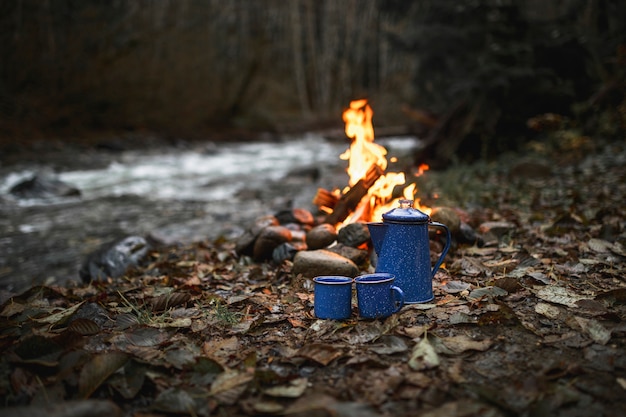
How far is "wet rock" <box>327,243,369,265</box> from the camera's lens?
3.76m

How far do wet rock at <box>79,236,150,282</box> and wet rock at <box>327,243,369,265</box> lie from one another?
2.12 m

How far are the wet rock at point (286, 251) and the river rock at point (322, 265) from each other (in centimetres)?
46

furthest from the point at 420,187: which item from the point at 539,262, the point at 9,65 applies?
the point at 9,65

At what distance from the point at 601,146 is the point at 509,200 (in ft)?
10.7

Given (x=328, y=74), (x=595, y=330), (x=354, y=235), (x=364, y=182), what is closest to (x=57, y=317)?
(x=354, y=235)

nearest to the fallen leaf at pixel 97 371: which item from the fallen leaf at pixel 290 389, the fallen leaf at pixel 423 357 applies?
the fallen leaf at pixel 290 389

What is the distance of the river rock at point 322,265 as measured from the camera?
338cm

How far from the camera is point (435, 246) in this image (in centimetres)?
409

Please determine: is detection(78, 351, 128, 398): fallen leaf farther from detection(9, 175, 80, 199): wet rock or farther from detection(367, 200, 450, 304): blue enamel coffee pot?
detection(9, 175, 80, 199): wet rock

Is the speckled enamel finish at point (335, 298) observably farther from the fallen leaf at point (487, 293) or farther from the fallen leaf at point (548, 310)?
the fallen leaf at point (548, 310)

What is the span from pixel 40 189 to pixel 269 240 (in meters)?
6.85

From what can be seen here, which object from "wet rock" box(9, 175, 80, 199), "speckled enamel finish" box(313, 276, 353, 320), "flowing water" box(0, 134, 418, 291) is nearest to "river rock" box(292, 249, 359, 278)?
"speckled enamel finish" box(313, 276, 353, 320)

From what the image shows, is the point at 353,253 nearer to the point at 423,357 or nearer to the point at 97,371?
the point at 423,357

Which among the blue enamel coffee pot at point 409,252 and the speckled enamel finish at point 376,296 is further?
the blue enamel coffee pot at point 409,252
